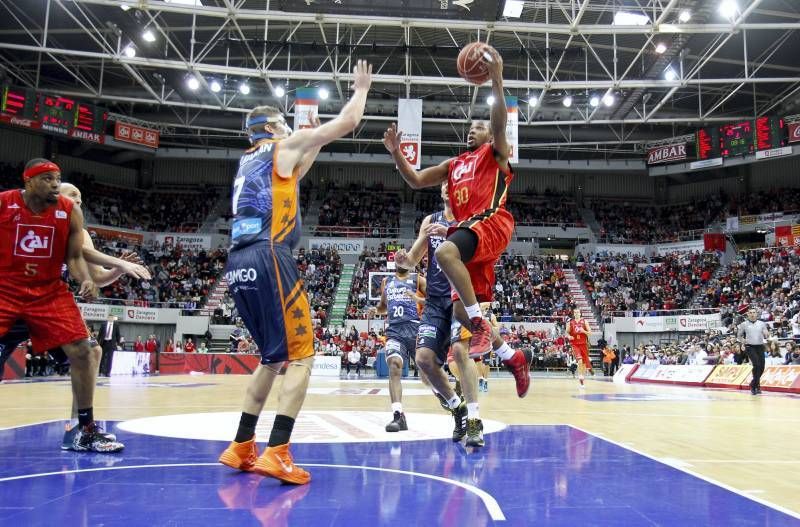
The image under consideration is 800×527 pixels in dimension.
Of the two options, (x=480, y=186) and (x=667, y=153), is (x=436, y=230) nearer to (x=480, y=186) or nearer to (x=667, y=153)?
(x=480, y=186)

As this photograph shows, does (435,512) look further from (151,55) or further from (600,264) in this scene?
(600,264)

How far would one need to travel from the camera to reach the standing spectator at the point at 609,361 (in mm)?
26594

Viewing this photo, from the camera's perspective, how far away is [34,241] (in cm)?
426

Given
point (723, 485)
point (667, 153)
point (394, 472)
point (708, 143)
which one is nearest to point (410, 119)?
point (708, 143)

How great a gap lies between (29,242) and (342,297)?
1126 inches

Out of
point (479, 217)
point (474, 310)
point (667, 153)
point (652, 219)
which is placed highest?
point (667, 153)

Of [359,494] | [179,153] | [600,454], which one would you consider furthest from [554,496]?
[179,153]

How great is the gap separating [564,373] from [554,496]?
2542cm

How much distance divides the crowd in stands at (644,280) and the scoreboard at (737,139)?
745cm

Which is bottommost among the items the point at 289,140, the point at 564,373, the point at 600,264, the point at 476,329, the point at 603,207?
the point at 564,373

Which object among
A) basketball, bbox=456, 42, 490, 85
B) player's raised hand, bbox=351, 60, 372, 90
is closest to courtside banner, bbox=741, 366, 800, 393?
basketball, bbox=456, 42, 490, 85

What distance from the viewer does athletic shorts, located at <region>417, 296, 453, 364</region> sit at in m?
5.43

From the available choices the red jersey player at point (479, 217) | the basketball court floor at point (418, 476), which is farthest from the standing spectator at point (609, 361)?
the red jersey player at point (479, 217)

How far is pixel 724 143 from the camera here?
29562mm
